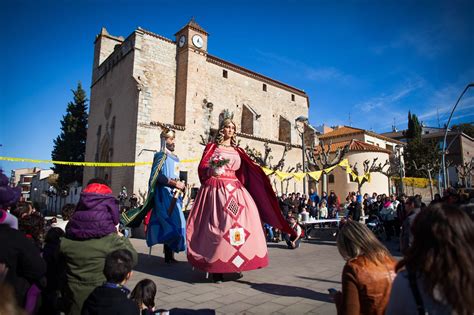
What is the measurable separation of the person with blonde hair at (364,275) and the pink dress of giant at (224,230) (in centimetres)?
226

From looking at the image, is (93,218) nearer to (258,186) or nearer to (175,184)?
(175,184)

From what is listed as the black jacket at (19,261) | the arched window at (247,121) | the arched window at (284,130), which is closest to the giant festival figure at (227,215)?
the black jacket at (19,261)

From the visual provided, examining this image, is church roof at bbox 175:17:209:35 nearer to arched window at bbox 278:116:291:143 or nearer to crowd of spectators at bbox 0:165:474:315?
arched window at bbox 278:116:291:143

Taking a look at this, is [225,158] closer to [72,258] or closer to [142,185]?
[72,258]

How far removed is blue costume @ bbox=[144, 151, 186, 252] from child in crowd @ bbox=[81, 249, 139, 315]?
10.3 feet

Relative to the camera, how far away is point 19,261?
212cm

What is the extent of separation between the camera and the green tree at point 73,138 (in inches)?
1272

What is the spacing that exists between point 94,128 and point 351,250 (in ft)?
100

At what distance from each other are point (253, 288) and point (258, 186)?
67.9 inches

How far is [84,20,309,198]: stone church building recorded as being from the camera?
21.7m

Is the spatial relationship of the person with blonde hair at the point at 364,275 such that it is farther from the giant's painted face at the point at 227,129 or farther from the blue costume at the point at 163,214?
the blue costume at the point at 163,214

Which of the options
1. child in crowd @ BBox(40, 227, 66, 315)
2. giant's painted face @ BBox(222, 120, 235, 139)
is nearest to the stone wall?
giant's painted face @ BBox(222, 120, 235, 139)

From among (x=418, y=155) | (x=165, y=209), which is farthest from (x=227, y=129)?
(x=418, y=155)

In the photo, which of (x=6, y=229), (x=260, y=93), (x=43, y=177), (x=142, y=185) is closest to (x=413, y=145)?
(x=260, y=93)
